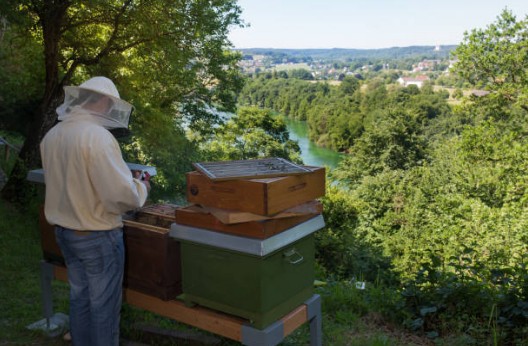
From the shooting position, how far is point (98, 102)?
247cm

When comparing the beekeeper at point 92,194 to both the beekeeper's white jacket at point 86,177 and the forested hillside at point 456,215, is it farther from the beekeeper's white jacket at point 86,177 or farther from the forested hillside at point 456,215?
the forested hillside at point 456,215

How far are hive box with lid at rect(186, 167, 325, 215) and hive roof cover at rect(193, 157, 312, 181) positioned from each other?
3cm

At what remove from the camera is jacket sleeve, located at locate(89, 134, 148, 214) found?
2.34m

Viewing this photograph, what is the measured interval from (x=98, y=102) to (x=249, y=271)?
1188 millimetres

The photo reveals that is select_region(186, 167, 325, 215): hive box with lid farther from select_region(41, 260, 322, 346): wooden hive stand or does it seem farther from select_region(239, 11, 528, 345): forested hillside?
select_region(239, 11, 528, 345): forested hillside

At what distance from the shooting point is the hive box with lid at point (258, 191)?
2133 millimetres

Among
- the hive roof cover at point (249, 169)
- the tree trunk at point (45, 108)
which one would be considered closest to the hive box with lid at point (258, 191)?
the hive roof cover at point (249, 169)

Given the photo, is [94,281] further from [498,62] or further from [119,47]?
[498,62]

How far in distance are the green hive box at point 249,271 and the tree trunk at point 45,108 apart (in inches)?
220

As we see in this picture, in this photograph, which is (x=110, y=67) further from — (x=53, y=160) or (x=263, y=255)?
(x=263, y=255)

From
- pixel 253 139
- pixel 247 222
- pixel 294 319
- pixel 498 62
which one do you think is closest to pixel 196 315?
pixel 294 319

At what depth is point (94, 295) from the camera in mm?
2543

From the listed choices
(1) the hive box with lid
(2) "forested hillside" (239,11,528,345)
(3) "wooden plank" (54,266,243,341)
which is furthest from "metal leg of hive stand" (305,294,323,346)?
(2) "forested hillside" (239,11,528,345)

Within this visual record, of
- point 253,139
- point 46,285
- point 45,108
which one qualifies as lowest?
point 253,139
